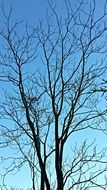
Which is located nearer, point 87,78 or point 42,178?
point 42,178

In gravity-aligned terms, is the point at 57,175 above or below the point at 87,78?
below

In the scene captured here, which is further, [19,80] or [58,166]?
[19,80]

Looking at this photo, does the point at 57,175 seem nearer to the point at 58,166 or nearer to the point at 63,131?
the point at 58,166

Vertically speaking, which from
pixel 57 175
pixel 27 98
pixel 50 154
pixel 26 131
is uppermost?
pixel 27 98

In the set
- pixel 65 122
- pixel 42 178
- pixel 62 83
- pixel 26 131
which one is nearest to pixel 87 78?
pixel 62 83

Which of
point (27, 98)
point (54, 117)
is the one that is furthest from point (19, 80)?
point (54, 117)

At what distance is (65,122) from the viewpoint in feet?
34.9

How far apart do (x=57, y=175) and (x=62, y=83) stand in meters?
2.40

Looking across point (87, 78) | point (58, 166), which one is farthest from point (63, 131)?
point (87, 78)

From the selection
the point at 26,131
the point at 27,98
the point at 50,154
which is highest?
the point at 27,98

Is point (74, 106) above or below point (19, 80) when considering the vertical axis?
below

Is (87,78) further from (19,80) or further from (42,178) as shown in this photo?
(42,178)

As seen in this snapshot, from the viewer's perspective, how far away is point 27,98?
11297 millimetres

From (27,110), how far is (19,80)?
2.83 feet
